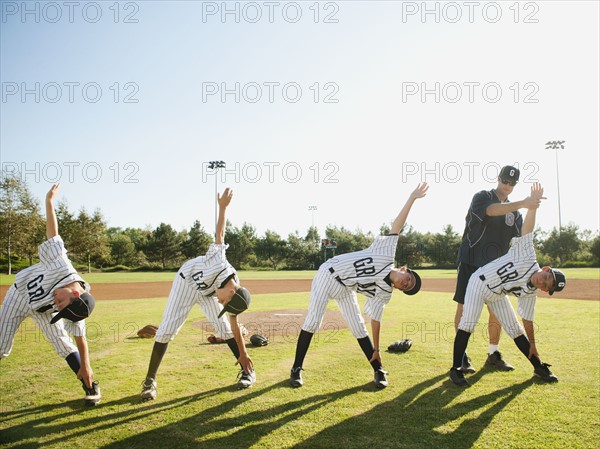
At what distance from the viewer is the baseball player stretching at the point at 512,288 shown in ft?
15.5

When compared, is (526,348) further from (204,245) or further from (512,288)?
(204,245)

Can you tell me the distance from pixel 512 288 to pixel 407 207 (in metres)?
1.53

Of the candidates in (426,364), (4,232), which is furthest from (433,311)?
(4,232)

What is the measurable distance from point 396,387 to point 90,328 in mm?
7072

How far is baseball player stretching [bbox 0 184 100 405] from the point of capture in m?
4.14

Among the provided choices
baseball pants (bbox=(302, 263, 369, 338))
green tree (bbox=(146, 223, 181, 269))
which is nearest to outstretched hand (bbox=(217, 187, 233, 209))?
baseball pants (bbox=(302, 263, 369, 338))

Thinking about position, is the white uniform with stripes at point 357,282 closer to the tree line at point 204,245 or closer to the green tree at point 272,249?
the tree line at point 204,245

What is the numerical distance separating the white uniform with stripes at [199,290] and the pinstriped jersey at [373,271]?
50.8 inches

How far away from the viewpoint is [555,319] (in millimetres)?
9438

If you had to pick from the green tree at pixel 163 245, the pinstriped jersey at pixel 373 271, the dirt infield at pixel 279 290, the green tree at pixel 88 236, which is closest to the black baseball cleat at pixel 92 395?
the pinstriped jersey at pixel 373 271

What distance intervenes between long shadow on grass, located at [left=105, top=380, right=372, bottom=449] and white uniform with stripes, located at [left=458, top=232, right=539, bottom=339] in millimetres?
1852

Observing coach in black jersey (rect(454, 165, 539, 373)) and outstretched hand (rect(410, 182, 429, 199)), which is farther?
coach in black jersey (rect(454, 165, 539, 373))

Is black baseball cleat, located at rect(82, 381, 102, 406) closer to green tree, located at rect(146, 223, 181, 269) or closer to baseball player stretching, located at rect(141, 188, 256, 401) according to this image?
baseball player stretching, located at rect(141, 188, 256, 401)

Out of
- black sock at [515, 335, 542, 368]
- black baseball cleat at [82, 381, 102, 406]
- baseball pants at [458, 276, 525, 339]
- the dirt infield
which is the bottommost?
the dirt infield
